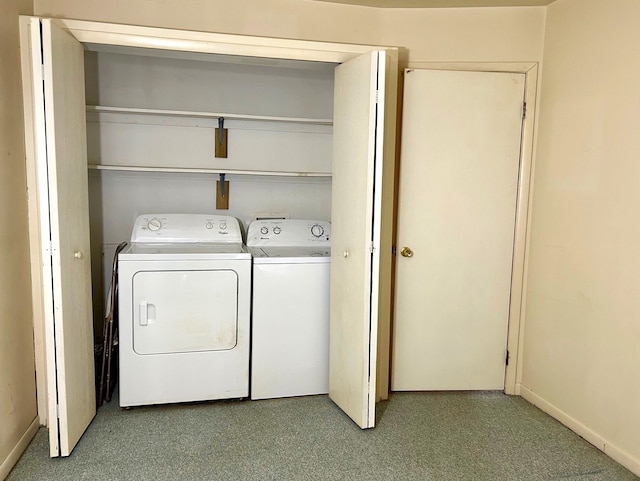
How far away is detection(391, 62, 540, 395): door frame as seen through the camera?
2.69 meters

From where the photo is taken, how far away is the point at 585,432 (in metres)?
2.36

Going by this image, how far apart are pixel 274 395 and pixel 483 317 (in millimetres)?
1354

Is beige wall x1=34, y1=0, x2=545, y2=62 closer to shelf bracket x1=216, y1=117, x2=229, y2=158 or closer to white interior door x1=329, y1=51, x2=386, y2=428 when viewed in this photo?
white interior door x1=329, y1=51, x2=386, y2=428

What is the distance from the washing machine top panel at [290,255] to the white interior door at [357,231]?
0.16 meters

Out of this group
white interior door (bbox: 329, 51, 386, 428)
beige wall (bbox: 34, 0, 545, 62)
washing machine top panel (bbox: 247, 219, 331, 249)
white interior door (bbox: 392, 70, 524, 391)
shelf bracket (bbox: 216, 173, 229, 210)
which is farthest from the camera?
shelf bracket (bbox: 216, 173, 229, 210)

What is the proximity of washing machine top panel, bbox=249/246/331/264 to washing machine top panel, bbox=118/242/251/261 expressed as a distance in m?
0.10

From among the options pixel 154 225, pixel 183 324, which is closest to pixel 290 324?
pixel 183 324

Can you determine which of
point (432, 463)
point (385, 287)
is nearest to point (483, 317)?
point (385, 287)

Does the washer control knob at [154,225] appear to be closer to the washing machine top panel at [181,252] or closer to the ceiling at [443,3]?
the washing machine top panel at [181,252]

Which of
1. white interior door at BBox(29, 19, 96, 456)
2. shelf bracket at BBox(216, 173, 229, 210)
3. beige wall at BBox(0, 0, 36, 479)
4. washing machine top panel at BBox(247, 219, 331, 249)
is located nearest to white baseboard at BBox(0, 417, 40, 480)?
beige wall at BBox(0, 0, 36, 479)

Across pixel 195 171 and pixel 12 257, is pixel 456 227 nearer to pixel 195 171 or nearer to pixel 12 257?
pixel 195 171

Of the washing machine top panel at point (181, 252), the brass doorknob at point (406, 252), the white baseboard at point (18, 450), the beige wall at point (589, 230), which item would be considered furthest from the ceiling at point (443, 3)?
the white baseboard at point (18, 450)

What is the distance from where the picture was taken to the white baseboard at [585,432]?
2.11 metres

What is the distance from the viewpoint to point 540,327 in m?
2.70
